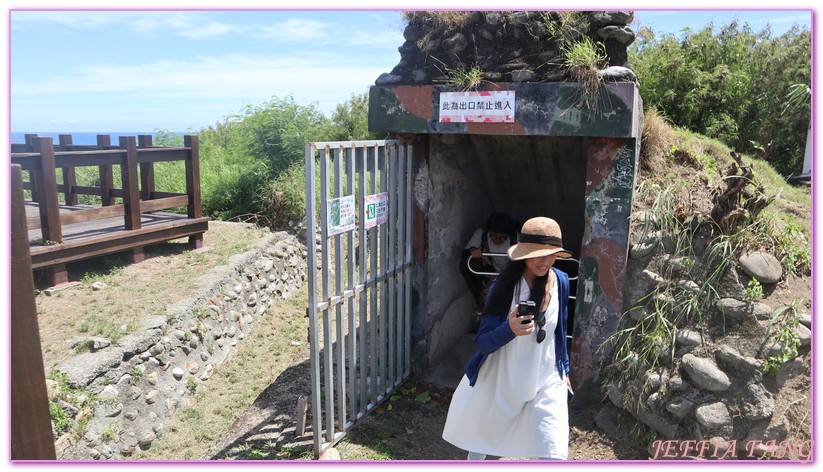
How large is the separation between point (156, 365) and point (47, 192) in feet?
7.40

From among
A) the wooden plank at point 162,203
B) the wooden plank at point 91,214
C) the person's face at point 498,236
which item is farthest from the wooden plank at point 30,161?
the person's face at point 498,236

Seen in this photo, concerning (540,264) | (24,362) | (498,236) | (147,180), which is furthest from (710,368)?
(147,180)

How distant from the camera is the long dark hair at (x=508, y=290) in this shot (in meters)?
3.61

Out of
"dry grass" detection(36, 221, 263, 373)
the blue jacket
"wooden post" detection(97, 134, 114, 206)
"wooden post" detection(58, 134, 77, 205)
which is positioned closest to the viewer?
the blue jacket

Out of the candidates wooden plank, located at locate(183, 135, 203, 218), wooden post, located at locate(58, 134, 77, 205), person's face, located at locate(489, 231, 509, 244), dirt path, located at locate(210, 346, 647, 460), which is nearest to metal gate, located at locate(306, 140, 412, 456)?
dirt path, located at locate(210, 346, 647, 460)

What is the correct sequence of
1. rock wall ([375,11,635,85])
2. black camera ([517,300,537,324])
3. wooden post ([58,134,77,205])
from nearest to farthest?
black camera ([517,300,537,324]) → rock wall ([375,11,635,85]) → wooden post ([58,134,77,205])

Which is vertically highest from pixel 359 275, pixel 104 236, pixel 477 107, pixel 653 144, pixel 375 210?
pixel 477 107

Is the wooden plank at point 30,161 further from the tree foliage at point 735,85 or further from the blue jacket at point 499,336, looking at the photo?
the tree foliage at point 735,85

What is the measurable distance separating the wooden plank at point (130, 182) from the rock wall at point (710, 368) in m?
5.79

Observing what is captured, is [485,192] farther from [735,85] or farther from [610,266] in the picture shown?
[735,85]

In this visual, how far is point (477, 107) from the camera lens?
221 inches

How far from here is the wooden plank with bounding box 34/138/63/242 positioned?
20.4 feet

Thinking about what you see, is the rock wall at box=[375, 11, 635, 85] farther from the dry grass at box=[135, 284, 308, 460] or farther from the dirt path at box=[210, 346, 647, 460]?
the dry grass at box=[135, 284, 308, 460]

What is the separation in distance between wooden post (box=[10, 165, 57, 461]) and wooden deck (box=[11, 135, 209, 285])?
3762 mm
